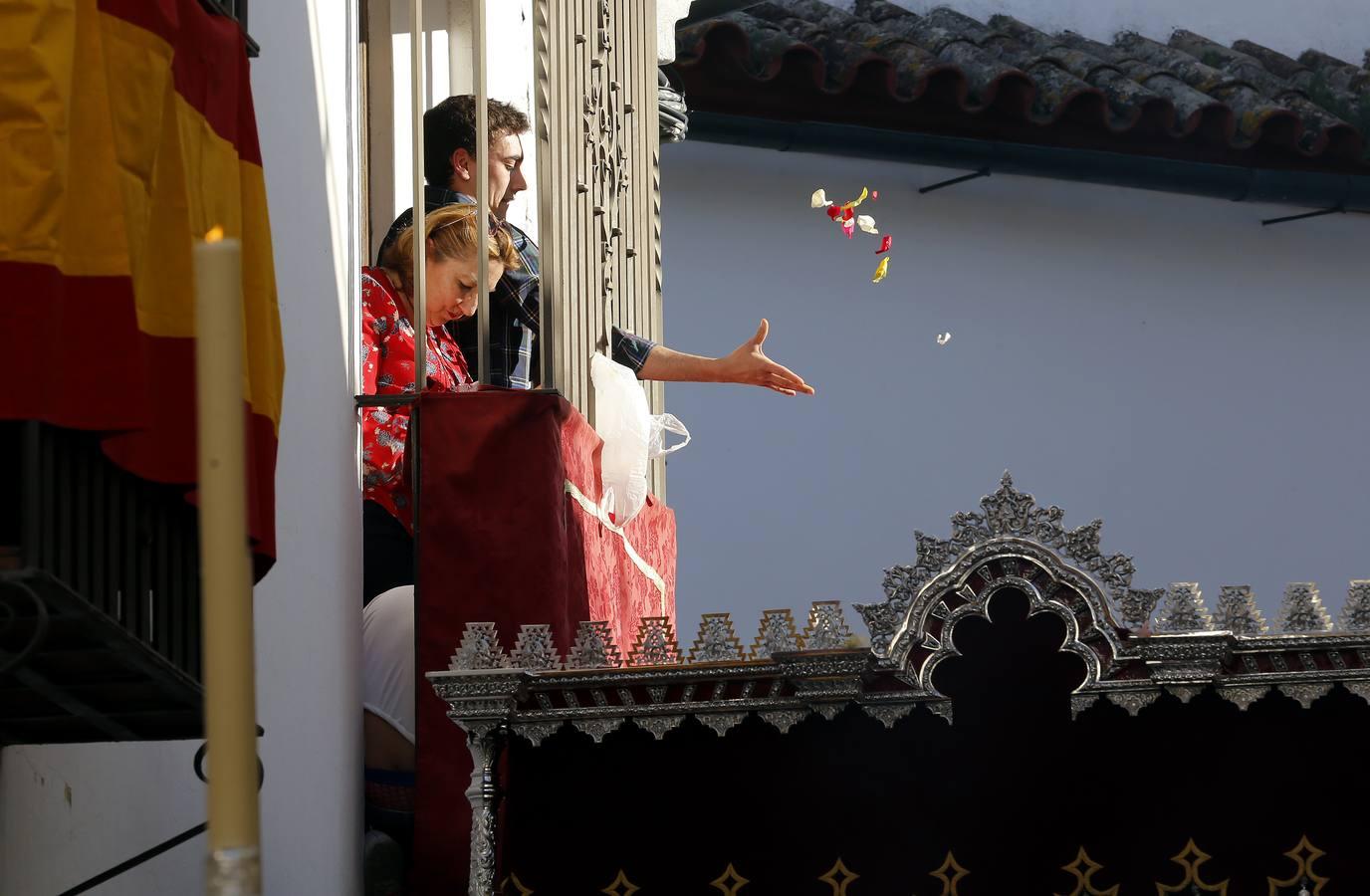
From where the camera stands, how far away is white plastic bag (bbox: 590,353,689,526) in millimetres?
7172

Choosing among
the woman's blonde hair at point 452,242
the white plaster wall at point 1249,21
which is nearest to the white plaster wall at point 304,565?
the woman's blonde hair at point 452,242

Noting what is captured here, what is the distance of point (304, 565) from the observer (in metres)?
5.55

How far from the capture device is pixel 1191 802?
497 centimetres

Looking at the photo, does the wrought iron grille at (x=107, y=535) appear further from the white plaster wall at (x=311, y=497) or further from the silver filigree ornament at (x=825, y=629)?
the silver filigree ornament at (x=825, y=629)

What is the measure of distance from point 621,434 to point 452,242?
997 millimetres

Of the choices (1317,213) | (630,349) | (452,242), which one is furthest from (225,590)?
(1317,213)

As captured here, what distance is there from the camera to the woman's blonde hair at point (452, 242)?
21.4ft

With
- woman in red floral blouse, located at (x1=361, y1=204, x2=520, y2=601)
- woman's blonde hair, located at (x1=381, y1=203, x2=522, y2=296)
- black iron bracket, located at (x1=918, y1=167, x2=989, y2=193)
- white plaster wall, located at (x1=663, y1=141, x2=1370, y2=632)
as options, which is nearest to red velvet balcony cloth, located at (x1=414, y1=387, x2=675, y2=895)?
woman in red floral blouse, located at (x1=361, y1=204, x2=520, y2=601)

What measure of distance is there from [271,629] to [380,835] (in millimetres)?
673

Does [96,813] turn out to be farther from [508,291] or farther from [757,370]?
[757,370]

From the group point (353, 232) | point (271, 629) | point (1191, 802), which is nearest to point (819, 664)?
point (1191, 802)

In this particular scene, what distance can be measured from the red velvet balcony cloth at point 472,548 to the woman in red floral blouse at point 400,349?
304 millimetres

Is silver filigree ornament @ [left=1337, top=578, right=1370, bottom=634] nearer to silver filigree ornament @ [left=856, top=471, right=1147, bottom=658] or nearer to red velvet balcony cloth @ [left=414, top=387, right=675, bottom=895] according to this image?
silver filigree ornament @ [left=856, top=471, right=1147, bottom=658]

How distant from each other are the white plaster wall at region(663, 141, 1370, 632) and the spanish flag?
6.36m
